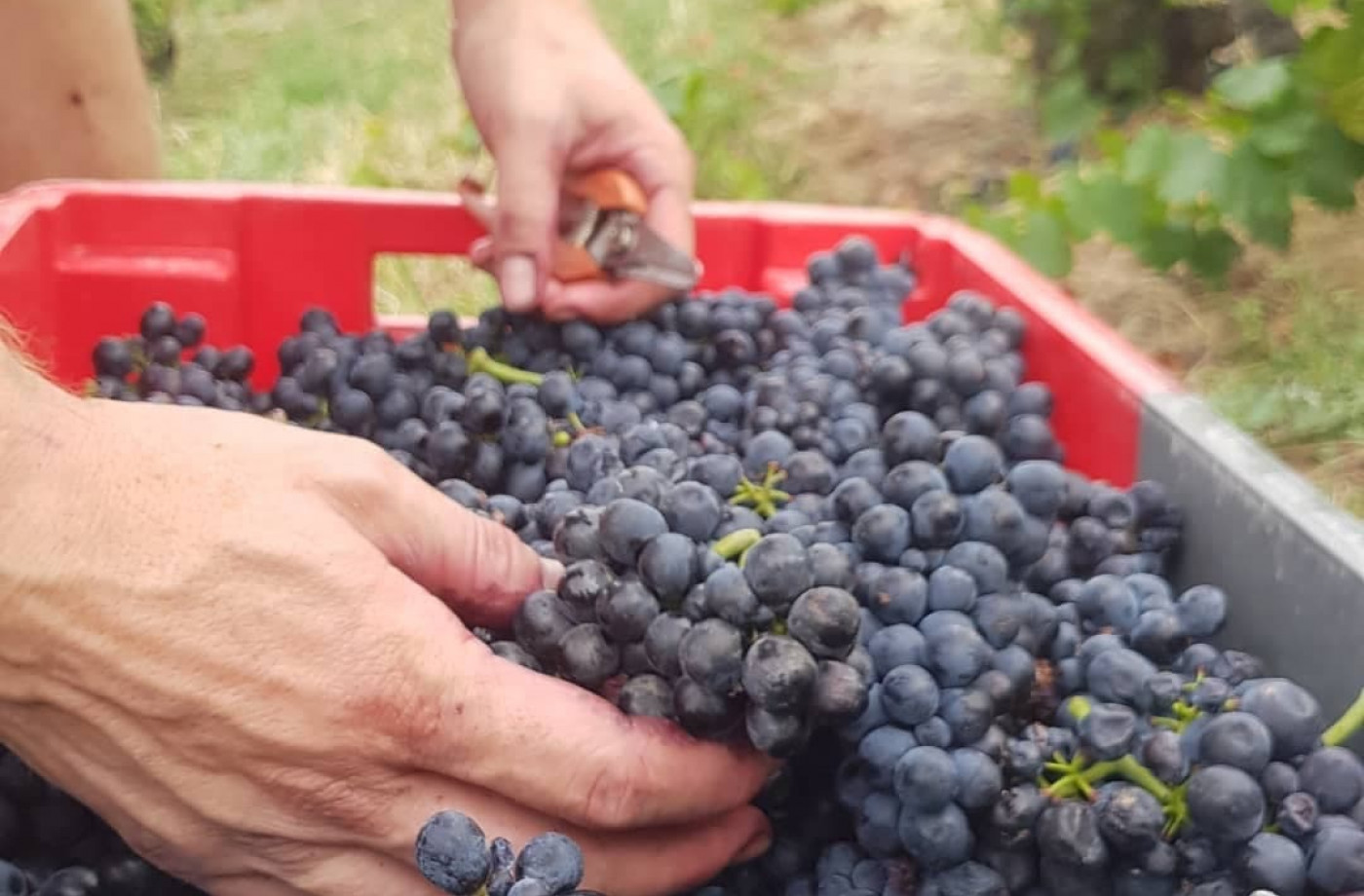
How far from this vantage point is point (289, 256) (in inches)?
59.1

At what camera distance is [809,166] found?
126 inches

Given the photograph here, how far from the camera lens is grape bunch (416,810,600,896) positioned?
2.18 ft

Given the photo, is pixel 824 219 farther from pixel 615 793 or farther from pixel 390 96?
pixel 390 96

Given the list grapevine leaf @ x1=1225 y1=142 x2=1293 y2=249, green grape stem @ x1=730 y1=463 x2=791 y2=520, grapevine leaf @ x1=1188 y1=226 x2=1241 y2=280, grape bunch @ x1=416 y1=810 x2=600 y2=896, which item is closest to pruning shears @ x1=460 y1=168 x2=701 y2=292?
green grape stem @ x1=730 y1=463 x2=791 y2=520

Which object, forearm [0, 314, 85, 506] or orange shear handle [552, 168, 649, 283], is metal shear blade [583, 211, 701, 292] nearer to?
orange shear handle [552, 168, 649, 283]

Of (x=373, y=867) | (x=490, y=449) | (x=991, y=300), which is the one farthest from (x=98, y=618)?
(x=991, y=300)

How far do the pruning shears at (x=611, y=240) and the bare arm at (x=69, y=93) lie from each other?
2.36ft

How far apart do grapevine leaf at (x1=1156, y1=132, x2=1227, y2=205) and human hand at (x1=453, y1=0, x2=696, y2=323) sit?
0.74 meters

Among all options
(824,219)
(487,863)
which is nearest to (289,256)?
(824,219)

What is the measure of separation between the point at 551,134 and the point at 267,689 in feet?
2.49

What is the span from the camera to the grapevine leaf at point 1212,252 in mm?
1984

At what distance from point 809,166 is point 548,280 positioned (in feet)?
6.54

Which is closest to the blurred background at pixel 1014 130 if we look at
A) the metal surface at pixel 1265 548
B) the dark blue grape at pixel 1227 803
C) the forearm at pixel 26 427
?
the metal surface at pixel 1265 548

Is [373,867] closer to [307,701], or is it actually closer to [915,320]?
[307,701]
